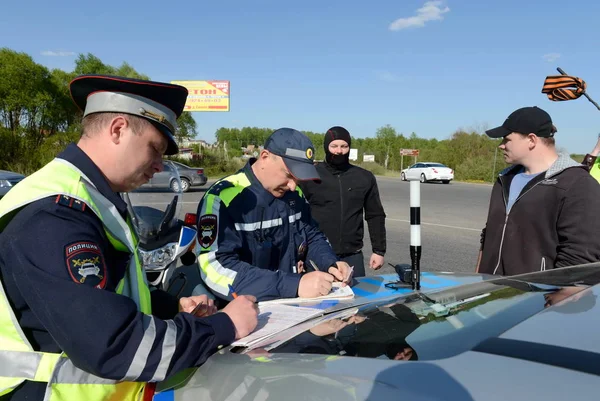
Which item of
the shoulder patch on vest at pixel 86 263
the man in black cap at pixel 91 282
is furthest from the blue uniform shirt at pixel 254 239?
the shoulder patch on vest at pixel 86 263

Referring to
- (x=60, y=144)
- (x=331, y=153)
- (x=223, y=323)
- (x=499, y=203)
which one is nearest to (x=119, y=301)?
(x=223, y=323)

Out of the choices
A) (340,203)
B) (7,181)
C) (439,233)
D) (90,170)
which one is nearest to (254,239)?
(90,170)

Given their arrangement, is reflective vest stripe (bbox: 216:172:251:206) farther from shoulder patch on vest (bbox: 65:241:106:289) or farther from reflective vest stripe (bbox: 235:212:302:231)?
shoulder patch on vest (bbox: 65:241:106:289)

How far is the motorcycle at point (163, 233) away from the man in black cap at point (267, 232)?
0.58 meters

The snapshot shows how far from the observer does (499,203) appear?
313 cm

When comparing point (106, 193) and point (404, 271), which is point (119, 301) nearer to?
point (106, 193)

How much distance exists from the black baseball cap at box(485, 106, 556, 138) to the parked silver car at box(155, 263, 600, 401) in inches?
56.4

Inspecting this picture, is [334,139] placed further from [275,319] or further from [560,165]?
[275,319]

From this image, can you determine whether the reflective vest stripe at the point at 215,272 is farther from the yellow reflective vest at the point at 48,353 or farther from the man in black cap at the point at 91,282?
the yellow reflective vest at the point at 48,353

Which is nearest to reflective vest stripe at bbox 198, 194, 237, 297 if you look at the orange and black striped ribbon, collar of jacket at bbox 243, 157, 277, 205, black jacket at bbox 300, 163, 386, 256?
collar of jacket at bbox 243, 157, 277, 205

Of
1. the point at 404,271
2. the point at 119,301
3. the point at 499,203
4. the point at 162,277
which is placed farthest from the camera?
the point at 499,203

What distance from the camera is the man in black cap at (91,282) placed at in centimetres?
111

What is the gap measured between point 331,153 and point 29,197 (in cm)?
298

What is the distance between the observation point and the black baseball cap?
2.89 meters
